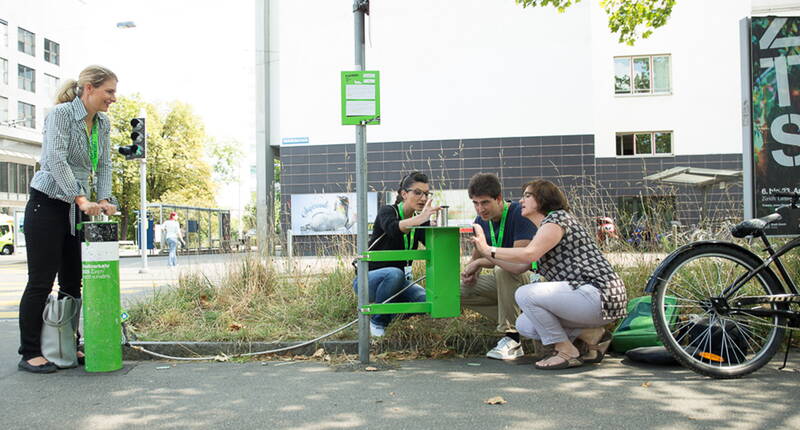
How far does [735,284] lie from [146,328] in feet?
14.8

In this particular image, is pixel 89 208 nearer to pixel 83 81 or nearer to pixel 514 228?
pixel 83 81

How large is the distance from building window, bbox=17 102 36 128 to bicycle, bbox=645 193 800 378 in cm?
5235

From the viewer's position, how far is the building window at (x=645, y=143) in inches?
781

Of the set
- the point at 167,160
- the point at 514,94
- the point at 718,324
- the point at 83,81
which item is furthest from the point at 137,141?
the point at 167,160

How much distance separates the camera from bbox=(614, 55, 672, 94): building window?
1984 cm

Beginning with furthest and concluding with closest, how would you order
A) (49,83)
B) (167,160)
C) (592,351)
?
1. (49,83)
2. (167,160)
3. (592,351)

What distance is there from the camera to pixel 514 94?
62.5ft

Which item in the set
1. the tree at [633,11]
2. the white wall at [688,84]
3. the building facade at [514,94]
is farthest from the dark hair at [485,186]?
the white wall at [688,84]

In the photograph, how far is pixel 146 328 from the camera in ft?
16.8

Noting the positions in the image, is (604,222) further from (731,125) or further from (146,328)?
(731,125)

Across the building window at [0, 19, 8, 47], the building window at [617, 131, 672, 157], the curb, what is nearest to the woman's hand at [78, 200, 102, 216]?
the curb

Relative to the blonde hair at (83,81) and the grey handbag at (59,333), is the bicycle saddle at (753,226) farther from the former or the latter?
the grey handbag at (59,333)

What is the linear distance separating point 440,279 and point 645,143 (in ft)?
58.8

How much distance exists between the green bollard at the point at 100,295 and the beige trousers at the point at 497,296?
2.48m
